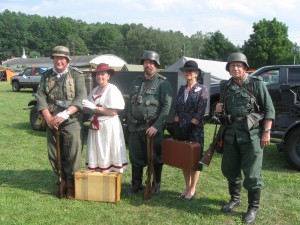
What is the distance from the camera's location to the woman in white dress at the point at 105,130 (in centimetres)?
452

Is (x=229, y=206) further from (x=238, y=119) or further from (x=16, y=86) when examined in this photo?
(x=16, y=86)

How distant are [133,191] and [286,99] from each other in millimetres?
3772

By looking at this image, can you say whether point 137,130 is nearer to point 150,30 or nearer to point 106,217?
point 106,217

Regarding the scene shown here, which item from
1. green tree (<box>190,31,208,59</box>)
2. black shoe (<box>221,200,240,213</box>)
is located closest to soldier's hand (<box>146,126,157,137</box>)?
black shoe (<box>221,200,240,213</box>)

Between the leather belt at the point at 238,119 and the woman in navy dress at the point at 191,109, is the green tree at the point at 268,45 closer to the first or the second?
the woman in navy dress at the point at 191,109

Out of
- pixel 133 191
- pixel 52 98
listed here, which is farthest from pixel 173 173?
pixel 52 98

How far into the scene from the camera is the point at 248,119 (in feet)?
12.5

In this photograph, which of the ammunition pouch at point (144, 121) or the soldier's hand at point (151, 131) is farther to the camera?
the ammunition pouch at point (144, 121)

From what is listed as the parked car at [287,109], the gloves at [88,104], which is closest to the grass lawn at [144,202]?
the parked car at [287,109]

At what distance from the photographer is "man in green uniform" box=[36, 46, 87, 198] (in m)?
4.46

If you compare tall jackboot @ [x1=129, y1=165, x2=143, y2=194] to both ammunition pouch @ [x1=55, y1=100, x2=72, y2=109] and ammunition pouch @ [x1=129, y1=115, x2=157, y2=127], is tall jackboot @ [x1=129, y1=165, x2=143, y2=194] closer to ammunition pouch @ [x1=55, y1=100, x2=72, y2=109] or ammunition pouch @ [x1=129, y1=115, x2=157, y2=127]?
ammunition pouch @ [x1=129, y1=115, x2=157, y2=127]

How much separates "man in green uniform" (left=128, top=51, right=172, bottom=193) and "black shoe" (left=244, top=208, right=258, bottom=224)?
4.12 ft

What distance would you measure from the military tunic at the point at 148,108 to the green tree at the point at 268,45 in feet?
157

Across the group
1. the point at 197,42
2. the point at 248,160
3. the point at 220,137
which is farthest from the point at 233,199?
the point at 197,42
